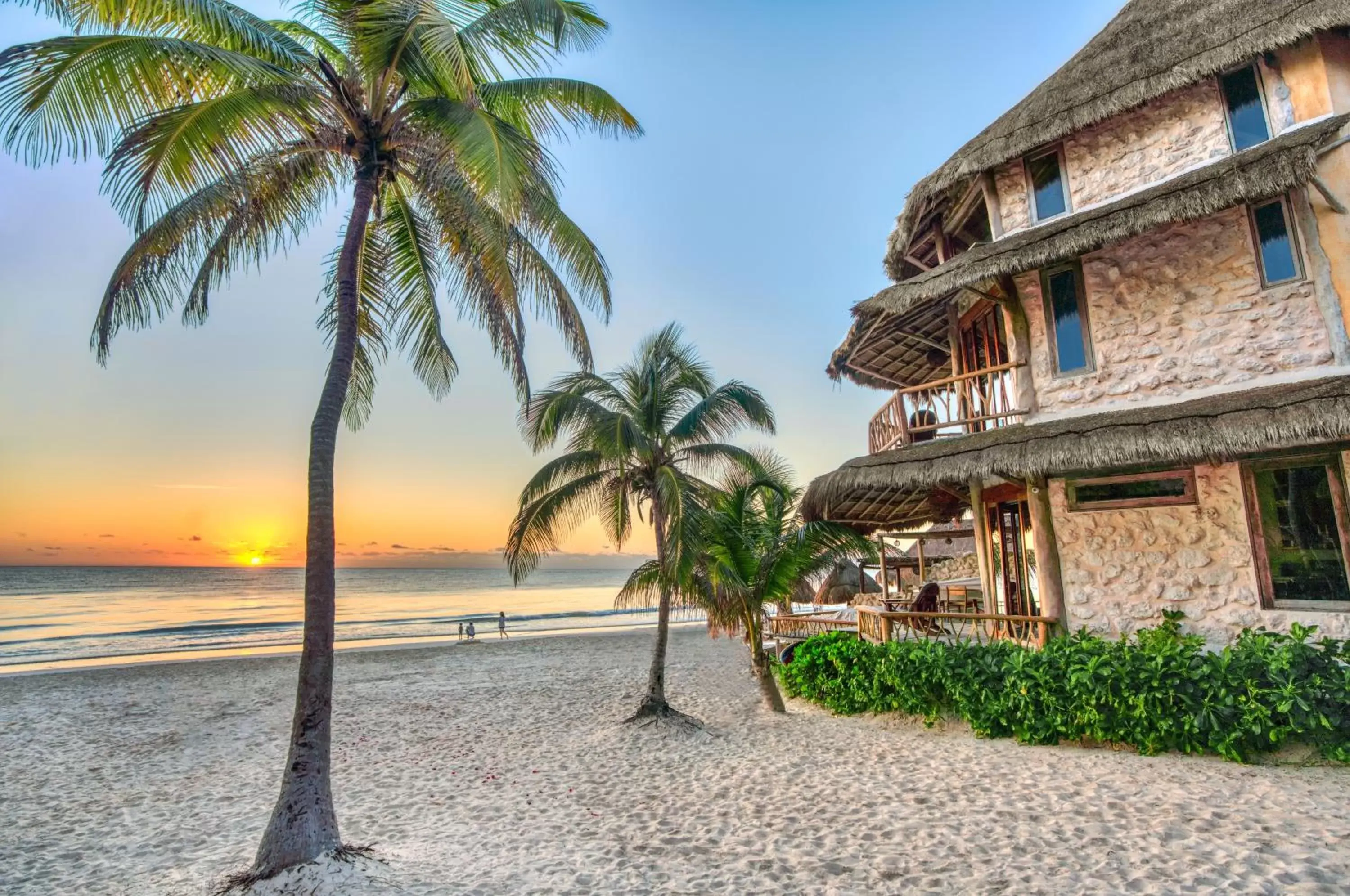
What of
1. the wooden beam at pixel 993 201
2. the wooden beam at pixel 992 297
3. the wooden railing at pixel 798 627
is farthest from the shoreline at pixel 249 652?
the wooden beam at pixel 993 201

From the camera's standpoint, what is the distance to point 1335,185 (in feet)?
22.1

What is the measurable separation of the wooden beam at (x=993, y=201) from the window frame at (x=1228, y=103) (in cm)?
255

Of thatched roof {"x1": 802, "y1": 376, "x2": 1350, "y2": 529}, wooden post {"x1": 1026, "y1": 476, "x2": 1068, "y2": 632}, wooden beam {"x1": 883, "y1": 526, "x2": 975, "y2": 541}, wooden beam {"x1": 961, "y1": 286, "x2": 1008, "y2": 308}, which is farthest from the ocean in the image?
wooden beam {"x1": 961, "y1": 286, "x2": 1008, "y2": 308}

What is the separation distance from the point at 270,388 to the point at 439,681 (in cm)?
774

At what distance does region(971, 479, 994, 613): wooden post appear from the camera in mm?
9680

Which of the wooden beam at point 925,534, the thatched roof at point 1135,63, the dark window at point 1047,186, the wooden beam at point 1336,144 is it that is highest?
the thatched roof at point 1135,63

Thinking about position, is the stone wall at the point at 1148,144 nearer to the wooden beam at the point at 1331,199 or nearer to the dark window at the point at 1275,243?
the dark window at the point at 1275,243

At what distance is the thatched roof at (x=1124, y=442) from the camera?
19.3 ft

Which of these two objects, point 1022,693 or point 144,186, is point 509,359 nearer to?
point 144,186

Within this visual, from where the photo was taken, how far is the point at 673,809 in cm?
590

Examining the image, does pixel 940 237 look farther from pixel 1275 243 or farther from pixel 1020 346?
pixel 1275 243

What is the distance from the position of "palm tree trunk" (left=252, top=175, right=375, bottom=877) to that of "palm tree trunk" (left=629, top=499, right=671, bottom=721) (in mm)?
5102

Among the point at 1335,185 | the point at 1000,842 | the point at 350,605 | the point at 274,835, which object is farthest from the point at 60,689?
the point at 350,605

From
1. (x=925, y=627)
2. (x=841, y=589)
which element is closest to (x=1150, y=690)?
(x=925, y=627)
